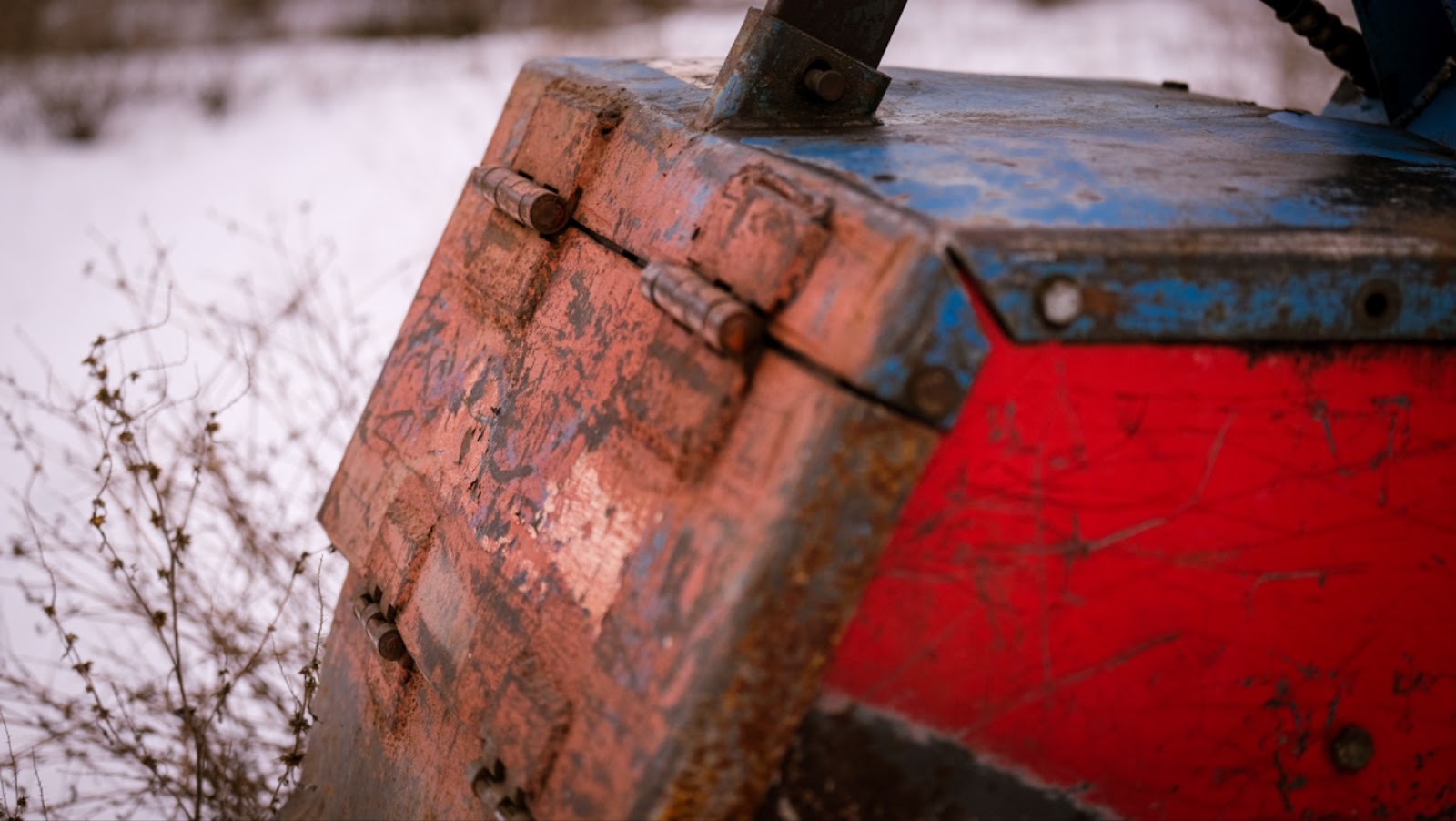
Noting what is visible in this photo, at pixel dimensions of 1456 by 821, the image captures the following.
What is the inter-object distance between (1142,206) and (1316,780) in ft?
2.64

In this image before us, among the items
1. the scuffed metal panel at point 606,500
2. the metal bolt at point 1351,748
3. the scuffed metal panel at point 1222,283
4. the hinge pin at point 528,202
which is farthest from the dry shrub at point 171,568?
the metal bolt at point 1351,748

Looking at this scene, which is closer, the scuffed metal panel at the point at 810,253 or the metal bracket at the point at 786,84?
the scuffed metal panel at the point at 810,253

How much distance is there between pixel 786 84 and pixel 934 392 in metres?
0.74

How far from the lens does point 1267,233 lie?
1528 millimetres

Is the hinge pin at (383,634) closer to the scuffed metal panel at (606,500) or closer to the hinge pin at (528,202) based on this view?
the scuffed metal panel at (606,500)

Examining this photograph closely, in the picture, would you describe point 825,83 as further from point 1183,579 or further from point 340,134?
point 340,134

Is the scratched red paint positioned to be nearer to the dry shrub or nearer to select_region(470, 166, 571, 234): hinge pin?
select_region(470, 166, 571, 234): hinge pin

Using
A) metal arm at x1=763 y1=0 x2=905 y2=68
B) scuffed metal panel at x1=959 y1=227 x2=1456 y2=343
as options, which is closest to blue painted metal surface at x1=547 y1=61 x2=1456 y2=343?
scuffed metal panel at x1=959 y1=227 x2=1456 y2=343

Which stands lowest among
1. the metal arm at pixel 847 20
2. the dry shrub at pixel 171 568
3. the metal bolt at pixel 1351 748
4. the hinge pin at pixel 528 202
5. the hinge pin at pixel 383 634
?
the metal bolt at pixel 1351 748

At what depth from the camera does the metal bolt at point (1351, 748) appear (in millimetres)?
1703

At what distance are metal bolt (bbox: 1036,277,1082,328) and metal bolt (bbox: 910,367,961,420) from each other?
0.43 feet

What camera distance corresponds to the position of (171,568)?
2730mm

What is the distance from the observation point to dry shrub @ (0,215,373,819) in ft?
9.09

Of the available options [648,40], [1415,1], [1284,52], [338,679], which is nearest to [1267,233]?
[1415,1]
